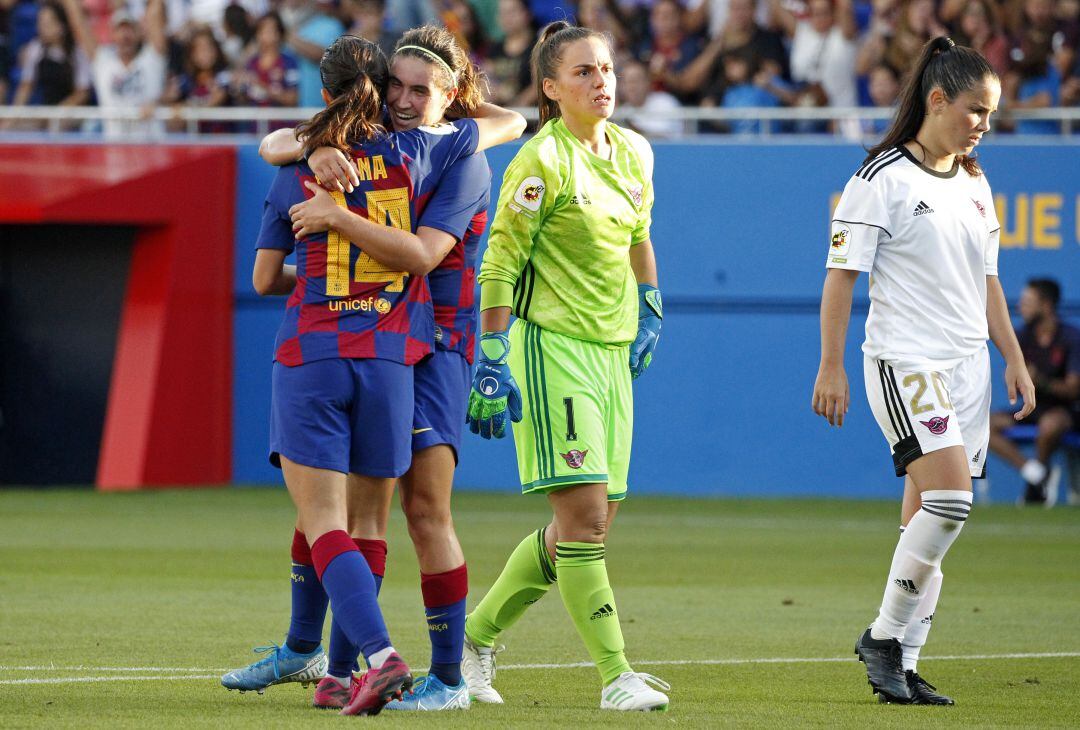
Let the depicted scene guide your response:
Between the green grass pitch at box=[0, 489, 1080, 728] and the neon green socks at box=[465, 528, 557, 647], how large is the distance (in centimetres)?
25

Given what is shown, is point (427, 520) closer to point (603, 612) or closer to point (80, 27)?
point (603, 612)

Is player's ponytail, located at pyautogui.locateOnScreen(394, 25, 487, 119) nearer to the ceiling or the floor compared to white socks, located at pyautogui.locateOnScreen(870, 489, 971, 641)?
nearer to the ceiling

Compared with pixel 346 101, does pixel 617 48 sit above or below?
below

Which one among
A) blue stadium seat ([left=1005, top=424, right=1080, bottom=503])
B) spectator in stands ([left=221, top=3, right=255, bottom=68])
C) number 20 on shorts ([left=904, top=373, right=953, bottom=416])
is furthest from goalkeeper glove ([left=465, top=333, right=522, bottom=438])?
spectator in stands ([left=221, top=3, right=255, bottom=68])

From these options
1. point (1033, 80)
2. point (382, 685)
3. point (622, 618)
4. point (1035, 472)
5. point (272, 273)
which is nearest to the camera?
point (382, 685)

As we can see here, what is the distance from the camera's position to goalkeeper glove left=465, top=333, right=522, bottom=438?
5.87 meters

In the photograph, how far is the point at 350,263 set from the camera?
5605 mm

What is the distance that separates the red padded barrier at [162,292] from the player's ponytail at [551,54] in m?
11.9

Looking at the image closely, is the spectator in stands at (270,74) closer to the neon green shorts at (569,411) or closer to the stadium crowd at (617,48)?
the stadium crowd at (617,48)

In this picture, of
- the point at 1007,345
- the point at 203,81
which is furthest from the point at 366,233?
the point at 203,81

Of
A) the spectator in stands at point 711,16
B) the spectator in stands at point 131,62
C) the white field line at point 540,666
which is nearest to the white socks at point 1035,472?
the spectator in stands at point 711,16

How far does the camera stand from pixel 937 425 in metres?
6.01

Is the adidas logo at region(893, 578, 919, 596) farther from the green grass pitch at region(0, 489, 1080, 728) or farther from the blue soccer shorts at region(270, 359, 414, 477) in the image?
the blue soccer shorts at region(270, 359, 414, 477)

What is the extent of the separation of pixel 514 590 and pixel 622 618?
251 cm
